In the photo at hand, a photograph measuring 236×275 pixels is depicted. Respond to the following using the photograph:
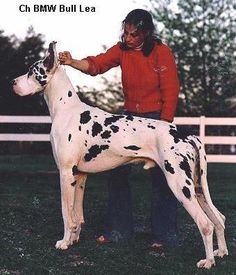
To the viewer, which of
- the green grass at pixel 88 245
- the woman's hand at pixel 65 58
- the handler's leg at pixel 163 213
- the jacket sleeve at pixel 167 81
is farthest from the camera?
the handler's leg at pixel 163 213

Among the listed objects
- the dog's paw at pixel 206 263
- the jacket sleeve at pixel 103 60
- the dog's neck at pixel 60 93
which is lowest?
the dog's paw at pixel 206 263

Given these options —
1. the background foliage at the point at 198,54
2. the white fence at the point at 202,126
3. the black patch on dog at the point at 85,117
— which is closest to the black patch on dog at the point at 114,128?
the black patch on dog at the point at 85,117

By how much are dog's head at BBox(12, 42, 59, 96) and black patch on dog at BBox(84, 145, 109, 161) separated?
888mm

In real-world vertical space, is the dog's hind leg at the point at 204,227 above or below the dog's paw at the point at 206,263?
above

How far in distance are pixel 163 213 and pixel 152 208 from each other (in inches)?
5.9

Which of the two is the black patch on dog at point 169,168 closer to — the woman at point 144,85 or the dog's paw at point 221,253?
the woman at point 144,85

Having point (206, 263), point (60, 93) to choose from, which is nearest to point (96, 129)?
point (60, 93)

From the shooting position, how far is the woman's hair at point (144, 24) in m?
6.98

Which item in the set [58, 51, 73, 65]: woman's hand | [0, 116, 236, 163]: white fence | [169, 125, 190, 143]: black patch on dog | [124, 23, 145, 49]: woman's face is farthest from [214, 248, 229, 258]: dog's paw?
[0, 116, 236, 163]: white fence

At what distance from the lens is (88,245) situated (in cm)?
729

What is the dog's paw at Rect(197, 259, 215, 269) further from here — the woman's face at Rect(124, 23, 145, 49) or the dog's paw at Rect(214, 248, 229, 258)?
the woman's face at Rect(124, 23, 145, 49)

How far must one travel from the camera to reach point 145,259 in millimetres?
6633

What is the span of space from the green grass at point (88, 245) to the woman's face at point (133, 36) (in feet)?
7.14

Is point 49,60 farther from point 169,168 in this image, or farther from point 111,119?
point 169,168
